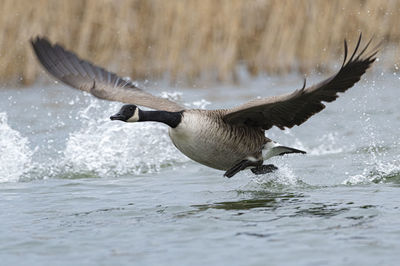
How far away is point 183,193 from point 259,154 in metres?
0.93

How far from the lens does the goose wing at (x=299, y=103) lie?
21.1ft

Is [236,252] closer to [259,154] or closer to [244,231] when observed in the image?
[244,231]

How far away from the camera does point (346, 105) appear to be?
1360cm

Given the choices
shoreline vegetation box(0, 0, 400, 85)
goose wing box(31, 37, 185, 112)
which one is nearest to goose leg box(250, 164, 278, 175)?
goose wing box(31, 37, 185, 112)

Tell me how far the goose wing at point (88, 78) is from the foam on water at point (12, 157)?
160cm

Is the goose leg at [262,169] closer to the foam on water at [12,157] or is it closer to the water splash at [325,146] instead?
the water splash at [325,146]

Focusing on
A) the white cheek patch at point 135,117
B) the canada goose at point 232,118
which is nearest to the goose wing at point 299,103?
the canada goose at point 232,118

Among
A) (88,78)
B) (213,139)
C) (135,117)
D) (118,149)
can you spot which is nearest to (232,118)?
(213,139)

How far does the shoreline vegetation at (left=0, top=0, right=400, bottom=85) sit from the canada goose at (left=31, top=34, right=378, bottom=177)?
6.84m

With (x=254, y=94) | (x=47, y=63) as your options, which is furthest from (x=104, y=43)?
(x=47, y=63)

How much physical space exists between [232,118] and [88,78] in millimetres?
2157

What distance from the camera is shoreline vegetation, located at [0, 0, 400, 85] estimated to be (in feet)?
49.3

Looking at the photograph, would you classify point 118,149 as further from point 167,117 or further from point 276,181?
point 167,117

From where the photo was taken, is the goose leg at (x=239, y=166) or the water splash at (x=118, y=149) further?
the water splash at (x=118, y=149)
